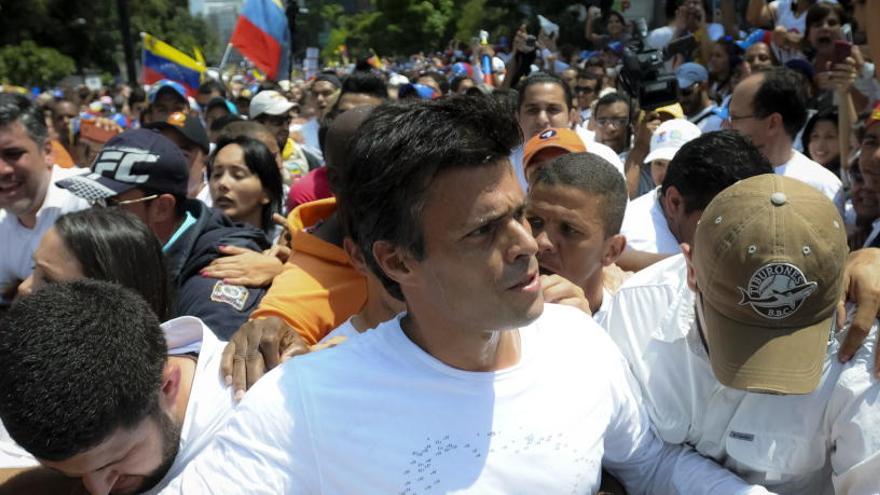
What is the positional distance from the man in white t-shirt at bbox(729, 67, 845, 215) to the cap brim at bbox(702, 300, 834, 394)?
2804 mm

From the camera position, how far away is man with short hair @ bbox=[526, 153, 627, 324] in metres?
2.56

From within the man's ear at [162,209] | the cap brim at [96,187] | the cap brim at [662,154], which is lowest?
the cap brim at [662,154]

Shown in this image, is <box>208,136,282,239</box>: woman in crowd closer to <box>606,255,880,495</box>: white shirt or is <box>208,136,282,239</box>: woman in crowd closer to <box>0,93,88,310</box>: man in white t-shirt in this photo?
<box>0,93,88,310</box>: man in white t-shirt

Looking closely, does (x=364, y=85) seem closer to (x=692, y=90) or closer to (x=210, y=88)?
(x=692, y=90)

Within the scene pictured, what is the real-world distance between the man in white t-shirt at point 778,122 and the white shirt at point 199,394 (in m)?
3.23

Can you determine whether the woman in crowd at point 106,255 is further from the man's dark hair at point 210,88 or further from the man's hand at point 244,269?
the man's dark hair at point 210,88

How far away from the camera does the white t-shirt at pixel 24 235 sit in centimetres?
374

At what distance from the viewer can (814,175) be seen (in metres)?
4.20

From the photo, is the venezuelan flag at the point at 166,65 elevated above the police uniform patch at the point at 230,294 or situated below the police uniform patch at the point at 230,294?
below

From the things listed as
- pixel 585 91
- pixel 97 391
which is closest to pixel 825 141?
pixel 585 91

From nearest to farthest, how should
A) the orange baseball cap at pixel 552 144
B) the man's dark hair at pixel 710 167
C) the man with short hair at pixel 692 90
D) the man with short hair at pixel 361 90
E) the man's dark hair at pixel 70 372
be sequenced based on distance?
the man's dark hair at pixel 70 372, the man's dark hair at pixel 710 167, the orange baseball cap at pixel 552 144, the man with short hair at pixel 361 90, the man with short hair at pixel 692 90

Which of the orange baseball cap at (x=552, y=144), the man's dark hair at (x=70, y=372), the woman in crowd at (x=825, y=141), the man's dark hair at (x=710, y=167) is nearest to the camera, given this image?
the man's dark hair at (x=70, y=372)

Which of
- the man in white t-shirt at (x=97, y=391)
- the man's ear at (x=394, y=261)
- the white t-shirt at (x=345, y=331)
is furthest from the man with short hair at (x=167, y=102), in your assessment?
the man's ear at (x=394, y=261)

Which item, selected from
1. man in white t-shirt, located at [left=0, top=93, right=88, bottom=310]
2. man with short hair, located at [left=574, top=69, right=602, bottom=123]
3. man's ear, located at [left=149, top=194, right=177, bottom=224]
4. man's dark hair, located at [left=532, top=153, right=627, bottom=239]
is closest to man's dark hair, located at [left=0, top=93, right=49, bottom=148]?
man in white t-shirt, located at [left=0, top=93, right=88, bottom=310]
